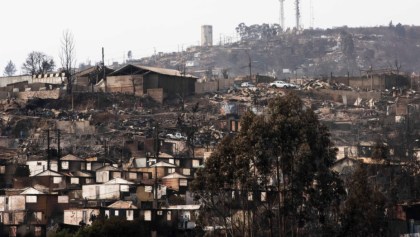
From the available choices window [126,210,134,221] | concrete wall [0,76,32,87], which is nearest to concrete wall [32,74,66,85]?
concrete wall [0,76,32,87]

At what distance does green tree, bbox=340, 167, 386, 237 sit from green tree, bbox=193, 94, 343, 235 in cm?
55

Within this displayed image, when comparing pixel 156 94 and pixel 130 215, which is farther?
pixel 156 94

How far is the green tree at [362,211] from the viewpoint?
46.2 metres

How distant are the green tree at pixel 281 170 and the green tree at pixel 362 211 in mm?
547

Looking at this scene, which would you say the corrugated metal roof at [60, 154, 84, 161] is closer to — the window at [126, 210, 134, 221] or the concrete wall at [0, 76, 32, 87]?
the window at [126, 210, 134, 221]

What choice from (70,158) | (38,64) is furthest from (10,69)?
(70,158)

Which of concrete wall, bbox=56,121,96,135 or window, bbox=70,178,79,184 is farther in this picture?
concrete wall, bbox=56,121,96,135

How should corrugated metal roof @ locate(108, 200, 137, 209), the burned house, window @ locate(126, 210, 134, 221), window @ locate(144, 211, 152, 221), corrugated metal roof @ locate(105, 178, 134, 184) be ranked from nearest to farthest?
window @ locate(144, 211, 152, 221) < window @ locate(126, 210, 134, 221) < corrugated metal roof @ locate(108, 200, 137, 209) < corrugated metal roof @ locate(105, 178, 134, 184) < the burned house

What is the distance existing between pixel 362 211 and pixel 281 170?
314 centimetres

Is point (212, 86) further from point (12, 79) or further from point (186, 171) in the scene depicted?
point (186, 171)

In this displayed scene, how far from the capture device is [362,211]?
4641 centimetres

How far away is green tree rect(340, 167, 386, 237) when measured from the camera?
46188mm

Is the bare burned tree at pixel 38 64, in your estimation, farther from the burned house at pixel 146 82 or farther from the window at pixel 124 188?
the window at pixel 124 188

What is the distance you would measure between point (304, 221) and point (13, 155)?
2994 centimetres
